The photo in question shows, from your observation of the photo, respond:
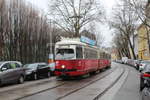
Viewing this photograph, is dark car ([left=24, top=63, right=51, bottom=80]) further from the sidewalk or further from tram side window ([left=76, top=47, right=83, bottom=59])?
the sidewalk

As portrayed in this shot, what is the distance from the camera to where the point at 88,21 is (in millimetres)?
49219

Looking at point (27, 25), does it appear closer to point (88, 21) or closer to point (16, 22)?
point (16, 22)

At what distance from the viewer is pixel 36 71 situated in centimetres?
2203

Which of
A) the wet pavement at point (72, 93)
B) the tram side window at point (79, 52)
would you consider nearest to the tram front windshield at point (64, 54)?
the tram side window at point (79, 52)

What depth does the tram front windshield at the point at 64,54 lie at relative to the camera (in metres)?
19.3

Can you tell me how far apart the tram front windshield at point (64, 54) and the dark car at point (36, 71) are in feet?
10.6

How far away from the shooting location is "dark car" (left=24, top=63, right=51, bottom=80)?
21500 mm

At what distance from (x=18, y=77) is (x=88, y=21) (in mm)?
32705

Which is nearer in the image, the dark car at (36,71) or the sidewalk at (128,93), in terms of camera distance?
the sidewalk at (128,93)

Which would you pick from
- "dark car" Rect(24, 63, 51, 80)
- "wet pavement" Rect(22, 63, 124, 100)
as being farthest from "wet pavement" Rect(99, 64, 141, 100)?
"dark car" Rect(24, 63, 51, 80)

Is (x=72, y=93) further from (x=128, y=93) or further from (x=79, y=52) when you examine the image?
(x=79, y=52)

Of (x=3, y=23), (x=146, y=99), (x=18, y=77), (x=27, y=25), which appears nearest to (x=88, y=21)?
(x=27, y=25)

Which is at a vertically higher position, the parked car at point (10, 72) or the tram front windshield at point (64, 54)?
the tram front windshield at point (64, 54)

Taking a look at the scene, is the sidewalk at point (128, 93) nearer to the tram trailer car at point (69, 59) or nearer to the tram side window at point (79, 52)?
the tram trailer car at point (69, 59)
